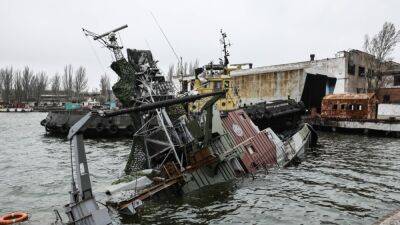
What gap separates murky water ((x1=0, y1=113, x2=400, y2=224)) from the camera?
42.1 ft

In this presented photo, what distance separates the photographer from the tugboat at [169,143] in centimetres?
1283

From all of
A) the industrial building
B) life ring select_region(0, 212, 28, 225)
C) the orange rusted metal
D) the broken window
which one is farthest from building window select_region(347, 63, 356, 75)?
life ring select_region(0, 212, 28, 225)

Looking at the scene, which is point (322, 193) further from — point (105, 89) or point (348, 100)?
point (105, 89)

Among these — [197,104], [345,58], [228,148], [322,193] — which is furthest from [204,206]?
[345,58]

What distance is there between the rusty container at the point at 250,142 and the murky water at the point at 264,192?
68 centimetres

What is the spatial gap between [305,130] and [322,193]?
1152cm

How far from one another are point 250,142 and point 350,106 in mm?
27128

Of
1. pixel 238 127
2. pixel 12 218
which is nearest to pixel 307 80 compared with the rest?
pixel 238 127

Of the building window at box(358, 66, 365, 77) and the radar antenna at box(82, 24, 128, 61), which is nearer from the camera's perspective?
the radar antenna at box(82, 24, 128, 61)

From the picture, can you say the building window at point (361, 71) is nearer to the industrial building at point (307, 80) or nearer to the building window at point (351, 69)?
the industrial building at point (307, 80)

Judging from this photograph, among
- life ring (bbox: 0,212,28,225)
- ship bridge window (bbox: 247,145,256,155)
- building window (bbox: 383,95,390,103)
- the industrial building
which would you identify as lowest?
life ring (bbox: 0,212,28,225)

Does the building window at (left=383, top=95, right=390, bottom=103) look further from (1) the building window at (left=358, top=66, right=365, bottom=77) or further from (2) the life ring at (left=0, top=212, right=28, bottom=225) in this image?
(2) the life ring at (left=0, top=212, right=28, bottom=225)

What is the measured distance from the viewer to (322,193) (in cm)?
1588

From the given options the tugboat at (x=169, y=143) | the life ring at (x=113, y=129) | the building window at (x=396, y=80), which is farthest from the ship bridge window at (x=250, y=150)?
the building window at (x=396, y=80)
